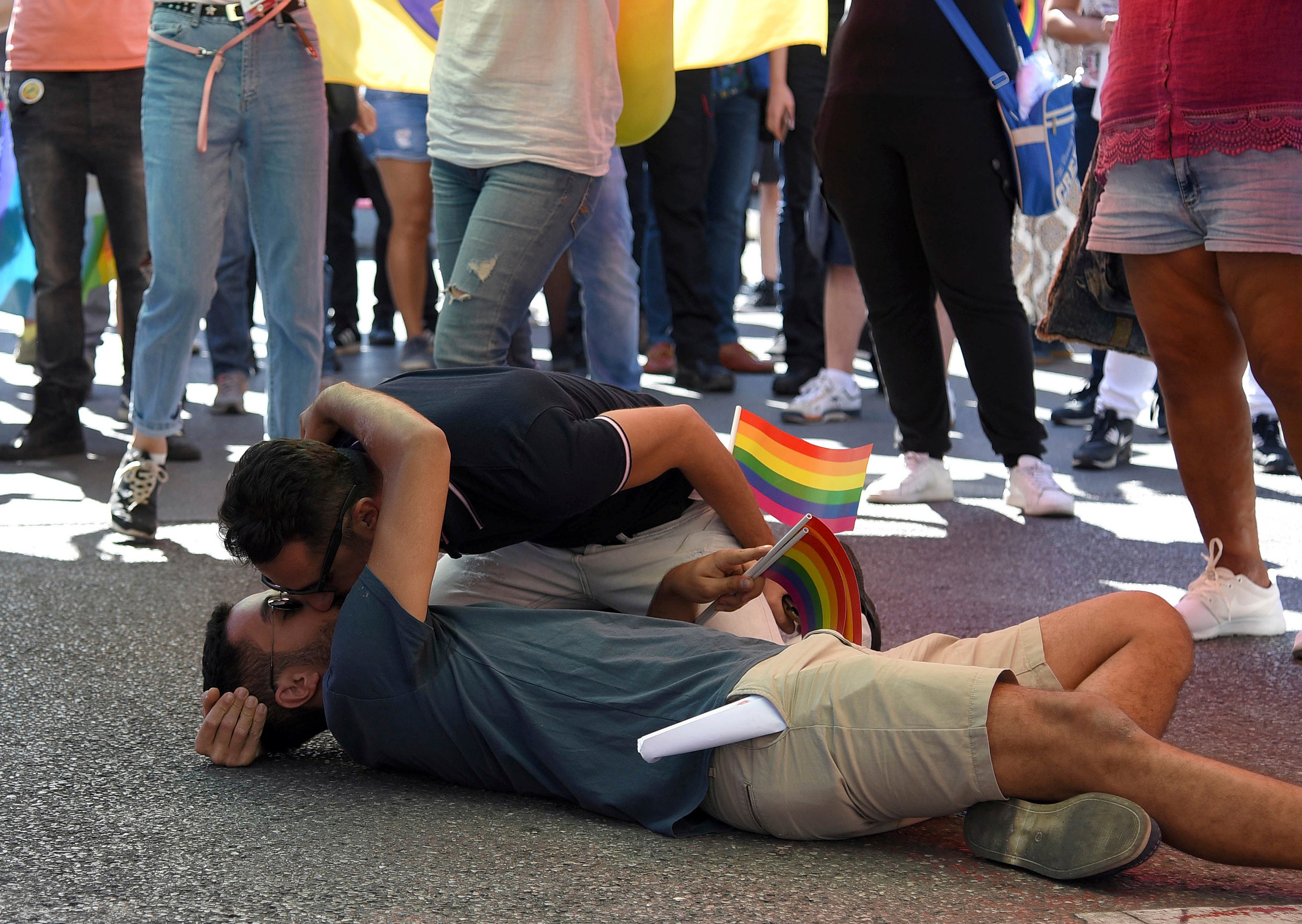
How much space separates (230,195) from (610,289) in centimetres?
116

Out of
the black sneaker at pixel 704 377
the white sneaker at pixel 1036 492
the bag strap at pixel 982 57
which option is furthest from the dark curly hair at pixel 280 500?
the black sneaker at pixel 704 377

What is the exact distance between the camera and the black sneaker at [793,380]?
621cm

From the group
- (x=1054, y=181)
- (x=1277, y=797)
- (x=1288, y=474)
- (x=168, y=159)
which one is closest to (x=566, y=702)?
(x=1277, y=797)

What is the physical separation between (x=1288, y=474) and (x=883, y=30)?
2095 mm

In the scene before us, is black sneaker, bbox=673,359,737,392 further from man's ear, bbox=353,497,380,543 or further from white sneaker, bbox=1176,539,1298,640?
man's ear, bbox=353,497,380,543

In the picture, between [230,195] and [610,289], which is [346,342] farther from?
[230,195]

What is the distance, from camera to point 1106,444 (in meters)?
4.85

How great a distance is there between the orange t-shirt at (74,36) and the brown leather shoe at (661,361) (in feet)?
9.63

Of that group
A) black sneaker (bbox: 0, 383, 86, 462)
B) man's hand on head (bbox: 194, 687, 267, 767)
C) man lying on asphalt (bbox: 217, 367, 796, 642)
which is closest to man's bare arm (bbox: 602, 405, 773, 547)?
man lying on asphalt (bbox: 217, 367, 796, 642)

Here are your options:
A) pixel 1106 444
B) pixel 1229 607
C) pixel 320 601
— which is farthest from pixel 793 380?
pixel 320 601

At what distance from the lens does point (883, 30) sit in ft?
12.8

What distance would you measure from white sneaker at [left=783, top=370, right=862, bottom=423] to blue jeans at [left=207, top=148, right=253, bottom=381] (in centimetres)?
232

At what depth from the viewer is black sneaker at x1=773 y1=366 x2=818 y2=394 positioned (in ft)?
20.4

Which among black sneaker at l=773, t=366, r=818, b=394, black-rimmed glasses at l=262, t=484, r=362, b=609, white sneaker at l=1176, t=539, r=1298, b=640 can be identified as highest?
Result: black-rimmed glasses at l=262, t=484, r=362, b=609
